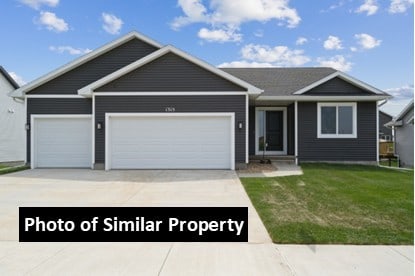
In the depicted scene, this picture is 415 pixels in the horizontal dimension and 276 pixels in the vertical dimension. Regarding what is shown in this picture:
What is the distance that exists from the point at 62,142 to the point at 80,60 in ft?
12.1

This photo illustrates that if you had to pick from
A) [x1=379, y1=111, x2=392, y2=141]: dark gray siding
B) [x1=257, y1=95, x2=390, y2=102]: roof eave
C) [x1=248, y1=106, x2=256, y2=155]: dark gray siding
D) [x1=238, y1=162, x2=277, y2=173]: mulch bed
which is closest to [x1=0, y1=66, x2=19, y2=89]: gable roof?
[x1=248, y1=106, x2=256, y2=155]: dark gray siding

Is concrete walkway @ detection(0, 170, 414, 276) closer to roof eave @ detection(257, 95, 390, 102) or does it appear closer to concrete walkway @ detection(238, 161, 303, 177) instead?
concrete walkway @ detection(238, 161, 303, 177)

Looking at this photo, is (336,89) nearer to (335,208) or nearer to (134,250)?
(335,208)

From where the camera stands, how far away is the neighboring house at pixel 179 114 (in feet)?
41.5

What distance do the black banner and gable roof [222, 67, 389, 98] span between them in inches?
365

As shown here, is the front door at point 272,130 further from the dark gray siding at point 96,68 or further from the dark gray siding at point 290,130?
the dark gray siding at point 96,68

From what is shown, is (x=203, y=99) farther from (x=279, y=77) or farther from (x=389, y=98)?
(x=389, y=98)

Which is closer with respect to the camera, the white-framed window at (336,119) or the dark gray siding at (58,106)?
the dark gray siding at (58,106)

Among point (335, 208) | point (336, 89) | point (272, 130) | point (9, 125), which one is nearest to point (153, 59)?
point (272, 130)

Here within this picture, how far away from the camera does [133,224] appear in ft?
17.6

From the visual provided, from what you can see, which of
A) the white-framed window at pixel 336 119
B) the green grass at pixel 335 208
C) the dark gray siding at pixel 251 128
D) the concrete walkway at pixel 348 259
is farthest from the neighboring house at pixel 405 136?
the concrete walkway at pixel 348 259

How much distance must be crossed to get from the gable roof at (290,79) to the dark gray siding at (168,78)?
3.03 metres

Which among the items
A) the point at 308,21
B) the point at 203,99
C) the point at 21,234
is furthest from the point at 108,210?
the point at 308,21

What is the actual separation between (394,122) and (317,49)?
388 inches
